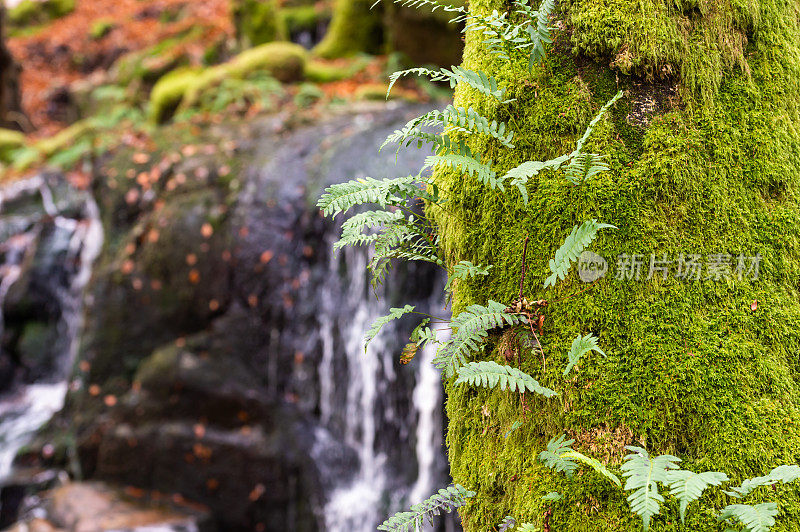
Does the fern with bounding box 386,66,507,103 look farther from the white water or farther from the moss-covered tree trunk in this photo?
the white water

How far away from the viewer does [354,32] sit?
10797 mm

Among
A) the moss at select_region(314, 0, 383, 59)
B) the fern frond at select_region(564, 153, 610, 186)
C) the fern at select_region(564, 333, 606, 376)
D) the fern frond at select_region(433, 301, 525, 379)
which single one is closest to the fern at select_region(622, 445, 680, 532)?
the fern at select_region(564, 333, 606, 376)

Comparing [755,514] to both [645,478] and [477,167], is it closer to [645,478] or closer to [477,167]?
[645,478]

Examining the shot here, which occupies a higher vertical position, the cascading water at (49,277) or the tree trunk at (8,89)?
the tree trunk at (8,89)

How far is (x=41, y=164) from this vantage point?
31.7 feet

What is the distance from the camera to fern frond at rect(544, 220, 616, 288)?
5.98 ft

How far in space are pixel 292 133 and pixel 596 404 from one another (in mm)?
6160

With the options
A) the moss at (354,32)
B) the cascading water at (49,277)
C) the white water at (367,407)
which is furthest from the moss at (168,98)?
the white water at (367,407)

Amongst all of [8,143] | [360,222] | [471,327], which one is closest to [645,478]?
[471,327]

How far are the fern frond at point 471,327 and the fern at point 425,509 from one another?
16.6 inches

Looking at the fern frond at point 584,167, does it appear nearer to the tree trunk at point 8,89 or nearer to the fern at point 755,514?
the fern at point 755,514

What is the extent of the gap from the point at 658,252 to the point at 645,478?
2.27 feet

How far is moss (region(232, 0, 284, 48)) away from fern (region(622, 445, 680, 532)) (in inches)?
461

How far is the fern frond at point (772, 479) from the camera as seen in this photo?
5.44 feet
